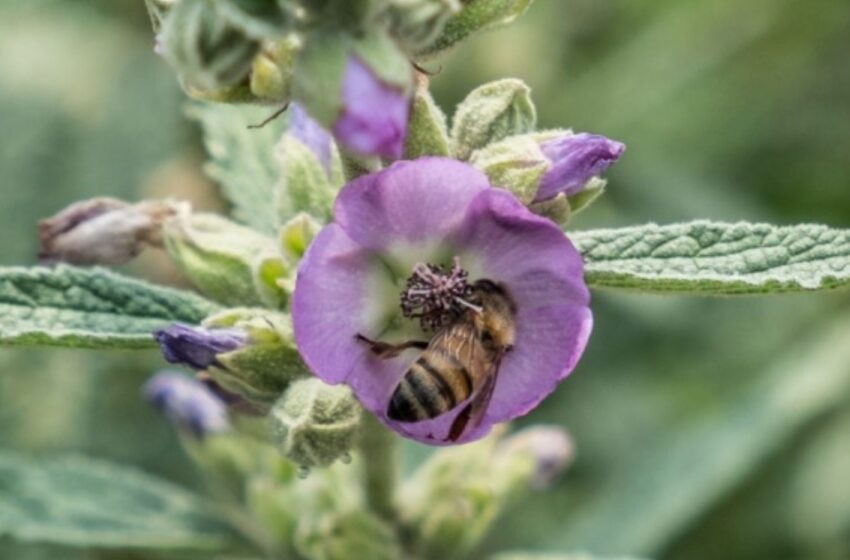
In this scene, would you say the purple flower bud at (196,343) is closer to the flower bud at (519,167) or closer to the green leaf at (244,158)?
the flower bud at (519,167)

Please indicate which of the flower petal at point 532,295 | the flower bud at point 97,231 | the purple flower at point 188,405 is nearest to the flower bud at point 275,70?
the flower petal at point 532,295

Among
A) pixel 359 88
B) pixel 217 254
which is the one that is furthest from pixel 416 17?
pixel 217 254

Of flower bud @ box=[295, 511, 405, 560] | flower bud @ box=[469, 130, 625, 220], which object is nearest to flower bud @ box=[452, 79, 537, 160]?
flower bud @ box=[469, 130, 625, 220]

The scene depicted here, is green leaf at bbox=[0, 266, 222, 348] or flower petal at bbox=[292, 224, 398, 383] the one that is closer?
flower petal at bbox=[292, 224, 398, 383]

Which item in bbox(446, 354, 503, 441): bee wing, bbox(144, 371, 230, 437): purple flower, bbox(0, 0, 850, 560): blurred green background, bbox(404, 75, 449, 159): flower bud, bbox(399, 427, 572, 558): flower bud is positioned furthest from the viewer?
bbox(0, 0, 850, 560): blurred green background

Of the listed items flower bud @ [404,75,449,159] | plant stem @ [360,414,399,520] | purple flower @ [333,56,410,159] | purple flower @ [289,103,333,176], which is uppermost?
purple flower @ [289,103,333,176]

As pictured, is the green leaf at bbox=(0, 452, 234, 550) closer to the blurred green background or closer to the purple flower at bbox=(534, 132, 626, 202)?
the blurred green background
